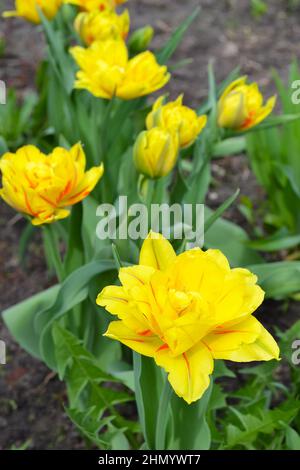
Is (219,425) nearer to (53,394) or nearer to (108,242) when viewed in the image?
(53,394)

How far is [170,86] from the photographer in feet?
8.55

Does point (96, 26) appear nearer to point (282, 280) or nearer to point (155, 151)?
point (155, 151)

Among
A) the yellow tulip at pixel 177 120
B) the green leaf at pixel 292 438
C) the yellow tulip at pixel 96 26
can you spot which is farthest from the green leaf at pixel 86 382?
the yellow tulip at pixel 96 26

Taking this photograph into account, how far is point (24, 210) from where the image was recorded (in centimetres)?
119

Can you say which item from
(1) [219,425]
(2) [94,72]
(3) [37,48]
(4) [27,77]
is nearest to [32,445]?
(1) [219,425]

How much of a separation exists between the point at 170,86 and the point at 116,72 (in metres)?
1.25

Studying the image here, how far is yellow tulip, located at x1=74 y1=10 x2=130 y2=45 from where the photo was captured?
1.56m

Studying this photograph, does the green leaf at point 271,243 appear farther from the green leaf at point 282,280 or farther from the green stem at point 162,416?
the green stem at point 162,416

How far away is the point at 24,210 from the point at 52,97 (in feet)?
2.23

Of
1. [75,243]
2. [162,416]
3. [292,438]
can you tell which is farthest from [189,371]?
[75,243]

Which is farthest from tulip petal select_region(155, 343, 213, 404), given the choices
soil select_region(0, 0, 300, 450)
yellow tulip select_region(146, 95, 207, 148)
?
soil select_region(0, 0, 300, 450)

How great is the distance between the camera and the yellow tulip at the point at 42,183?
117 centimetres

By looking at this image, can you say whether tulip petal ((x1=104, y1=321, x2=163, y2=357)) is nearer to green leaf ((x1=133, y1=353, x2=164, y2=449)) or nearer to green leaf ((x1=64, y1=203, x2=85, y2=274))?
green leaf ((x1=133, y1=353, x2=164, y2=449))

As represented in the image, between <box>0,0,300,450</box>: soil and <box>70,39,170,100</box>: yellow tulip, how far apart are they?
687 millimetres
